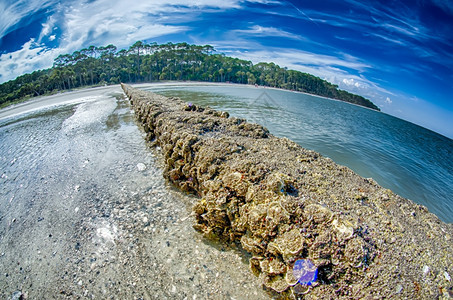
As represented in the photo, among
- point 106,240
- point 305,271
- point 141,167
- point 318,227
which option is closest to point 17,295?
point 106,240

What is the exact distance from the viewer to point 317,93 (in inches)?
5034

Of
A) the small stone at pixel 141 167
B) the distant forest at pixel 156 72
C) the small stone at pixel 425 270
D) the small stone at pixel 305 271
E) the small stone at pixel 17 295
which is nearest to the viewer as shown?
the small stone at pixel 425 270

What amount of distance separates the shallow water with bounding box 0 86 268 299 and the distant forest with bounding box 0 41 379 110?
61.0 m

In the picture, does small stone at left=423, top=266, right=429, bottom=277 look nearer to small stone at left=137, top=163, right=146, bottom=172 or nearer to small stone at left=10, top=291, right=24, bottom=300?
small stone at left=10, top=291, right=24, bottom=300

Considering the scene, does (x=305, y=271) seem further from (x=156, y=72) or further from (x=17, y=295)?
(x=156, y=72)

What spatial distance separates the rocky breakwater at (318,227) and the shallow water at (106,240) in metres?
0.57

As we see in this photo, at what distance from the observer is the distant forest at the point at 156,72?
62.2 meters

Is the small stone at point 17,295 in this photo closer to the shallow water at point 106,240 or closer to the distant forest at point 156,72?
the shallow water at point 106,240

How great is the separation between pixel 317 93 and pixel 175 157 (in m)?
144

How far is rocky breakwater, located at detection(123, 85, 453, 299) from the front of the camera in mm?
2045

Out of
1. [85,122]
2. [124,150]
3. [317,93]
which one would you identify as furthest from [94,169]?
[317,93]

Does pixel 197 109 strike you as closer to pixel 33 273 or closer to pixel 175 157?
pixel 175 157

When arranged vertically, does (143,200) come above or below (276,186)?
below

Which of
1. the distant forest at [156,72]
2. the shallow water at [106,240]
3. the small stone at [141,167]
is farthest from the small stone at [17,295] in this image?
the distant forest at [156,72]
